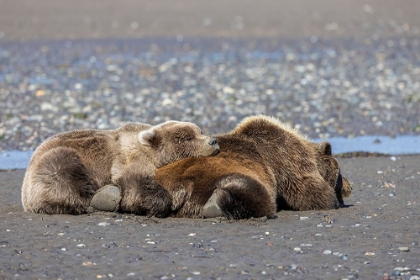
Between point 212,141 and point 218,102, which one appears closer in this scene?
point 212,141

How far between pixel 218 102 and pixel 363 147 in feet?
11.7

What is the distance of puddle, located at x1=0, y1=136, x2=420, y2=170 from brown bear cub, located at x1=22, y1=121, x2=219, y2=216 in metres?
3.06

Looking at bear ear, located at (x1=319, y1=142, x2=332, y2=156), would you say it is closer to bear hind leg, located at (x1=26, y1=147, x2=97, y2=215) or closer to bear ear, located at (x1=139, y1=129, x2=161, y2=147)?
bear ear, located at (x1=139, y1=129, x2=161, y2=147)

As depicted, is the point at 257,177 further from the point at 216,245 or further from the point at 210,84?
the point at 210,84

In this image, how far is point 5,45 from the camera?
20.8 m

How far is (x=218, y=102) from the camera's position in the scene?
13805mm

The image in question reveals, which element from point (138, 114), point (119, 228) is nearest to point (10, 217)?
point (119, 228)

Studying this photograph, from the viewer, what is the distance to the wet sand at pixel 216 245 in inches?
207

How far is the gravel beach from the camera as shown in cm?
558

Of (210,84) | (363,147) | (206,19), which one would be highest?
(206,19)

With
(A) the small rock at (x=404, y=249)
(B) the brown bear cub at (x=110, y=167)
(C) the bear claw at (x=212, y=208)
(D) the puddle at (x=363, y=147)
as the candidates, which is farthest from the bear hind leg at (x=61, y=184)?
(D) the puddle at (x=363, y=147)

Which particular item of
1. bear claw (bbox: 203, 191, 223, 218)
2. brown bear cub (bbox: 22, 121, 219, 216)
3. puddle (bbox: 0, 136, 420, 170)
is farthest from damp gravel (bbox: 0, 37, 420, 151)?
bear claw (bbox: 203, 191, 223, 218)

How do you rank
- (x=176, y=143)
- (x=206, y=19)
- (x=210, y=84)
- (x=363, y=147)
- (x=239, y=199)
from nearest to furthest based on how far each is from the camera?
(x=239, y=199) → (x=176, y=143) → (x=363, y=147) → (x=210, y=84) → (x=206, y=19)

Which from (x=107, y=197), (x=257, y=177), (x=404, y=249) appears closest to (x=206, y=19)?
(x=257, y=177)
